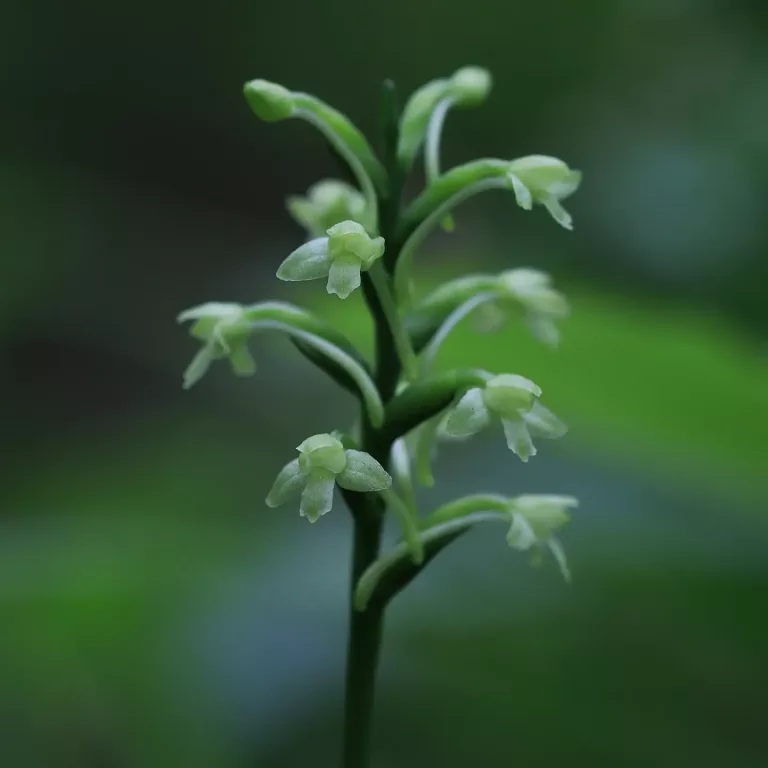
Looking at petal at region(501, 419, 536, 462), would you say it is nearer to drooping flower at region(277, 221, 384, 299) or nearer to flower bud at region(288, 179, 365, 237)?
drooping flower at region(277, 221, 384, 299)

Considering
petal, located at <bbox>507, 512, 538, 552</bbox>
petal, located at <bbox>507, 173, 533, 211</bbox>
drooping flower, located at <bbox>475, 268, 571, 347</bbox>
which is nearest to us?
petal, located at <bbox>507, 173, 533, 211</bbox>

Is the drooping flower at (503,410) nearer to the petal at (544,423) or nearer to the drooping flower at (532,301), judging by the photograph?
the petal at (544,423)

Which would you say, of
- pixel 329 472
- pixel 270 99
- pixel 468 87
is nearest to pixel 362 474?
pixel 329 472

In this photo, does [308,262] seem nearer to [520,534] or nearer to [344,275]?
[344,275]

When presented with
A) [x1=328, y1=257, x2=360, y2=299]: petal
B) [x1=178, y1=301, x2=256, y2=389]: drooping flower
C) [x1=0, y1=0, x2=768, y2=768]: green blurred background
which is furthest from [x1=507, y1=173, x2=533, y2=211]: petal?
[x1=0, y1=0, x2=768, y2=768]: green blurred background

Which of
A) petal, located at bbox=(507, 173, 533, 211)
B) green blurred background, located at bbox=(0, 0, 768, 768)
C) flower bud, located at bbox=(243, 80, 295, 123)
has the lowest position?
green blurred background, located at bbox=(0, 0, 768, 768)

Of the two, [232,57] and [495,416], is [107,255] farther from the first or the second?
[495,416]
